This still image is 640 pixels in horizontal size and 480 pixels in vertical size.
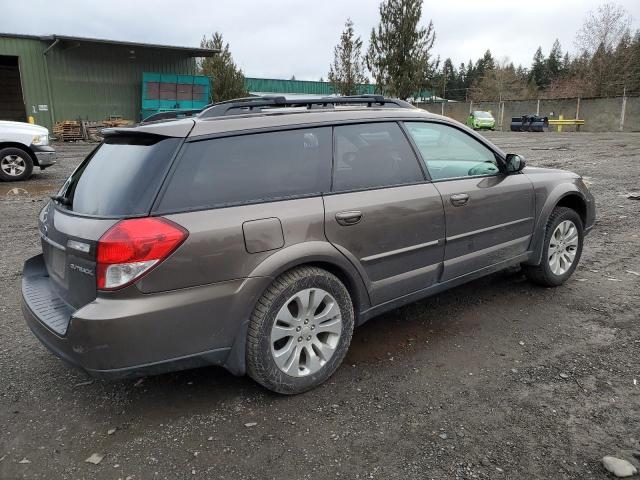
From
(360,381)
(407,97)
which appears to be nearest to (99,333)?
(360,381)

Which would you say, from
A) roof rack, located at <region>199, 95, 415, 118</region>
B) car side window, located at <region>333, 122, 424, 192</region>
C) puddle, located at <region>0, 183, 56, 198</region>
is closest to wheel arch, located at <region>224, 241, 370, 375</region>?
car side window, located at <region>333, 122, 424, 192</region>

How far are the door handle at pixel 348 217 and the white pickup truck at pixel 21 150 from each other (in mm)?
10464

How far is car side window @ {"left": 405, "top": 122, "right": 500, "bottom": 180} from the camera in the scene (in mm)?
3721

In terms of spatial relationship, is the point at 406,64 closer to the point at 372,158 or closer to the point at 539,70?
the point at 372,158

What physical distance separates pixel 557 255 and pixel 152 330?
144 inches

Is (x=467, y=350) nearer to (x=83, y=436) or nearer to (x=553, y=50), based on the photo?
(x=83, y=436)

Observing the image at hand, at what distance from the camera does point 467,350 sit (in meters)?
3.54

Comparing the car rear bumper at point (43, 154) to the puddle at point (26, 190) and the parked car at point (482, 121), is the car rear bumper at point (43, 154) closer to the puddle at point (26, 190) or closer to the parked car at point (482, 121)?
the puddle at point (26, 190)

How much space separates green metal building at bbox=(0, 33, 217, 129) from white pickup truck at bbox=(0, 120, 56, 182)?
16222 mm

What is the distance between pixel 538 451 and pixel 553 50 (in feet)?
362

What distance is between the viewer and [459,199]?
3689 millimetres

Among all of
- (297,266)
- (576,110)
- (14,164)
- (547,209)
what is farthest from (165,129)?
(576,110)

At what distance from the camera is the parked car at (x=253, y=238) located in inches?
98.3

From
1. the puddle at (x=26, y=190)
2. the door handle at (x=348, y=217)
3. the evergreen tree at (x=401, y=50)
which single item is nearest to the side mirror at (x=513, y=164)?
the door handle at (x=348, y=217)
